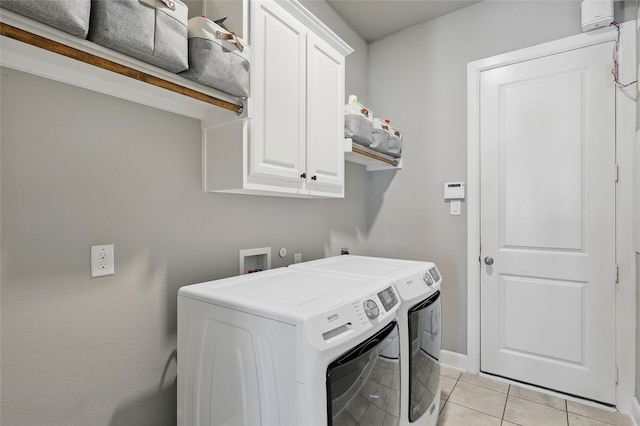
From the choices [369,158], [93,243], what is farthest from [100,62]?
[369,158]

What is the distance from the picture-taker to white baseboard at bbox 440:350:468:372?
8.34ft

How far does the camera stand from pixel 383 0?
98.0 inches

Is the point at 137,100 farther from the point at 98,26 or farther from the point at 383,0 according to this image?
the point at 383,0

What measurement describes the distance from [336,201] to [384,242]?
65 cm

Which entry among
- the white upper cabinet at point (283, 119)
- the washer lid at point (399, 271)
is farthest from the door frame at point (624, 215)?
the white upper cabinet at point (283, 119)

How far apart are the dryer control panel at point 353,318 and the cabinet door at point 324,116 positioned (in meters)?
0.78

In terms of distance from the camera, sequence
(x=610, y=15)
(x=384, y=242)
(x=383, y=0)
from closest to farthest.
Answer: (x=610, y=15) → (x=383, y=0) → (x=384, y=242)

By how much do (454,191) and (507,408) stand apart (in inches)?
59.3

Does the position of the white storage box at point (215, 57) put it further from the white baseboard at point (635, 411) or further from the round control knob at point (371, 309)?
the white baseboard at point (635, 411)

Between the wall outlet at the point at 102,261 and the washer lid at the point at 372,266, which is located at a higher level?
the wall outlet at the point at 102,261

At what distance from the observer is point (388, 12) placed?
264cm

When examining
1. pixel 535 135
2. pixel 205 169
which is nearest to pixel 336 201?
pixel 205 169

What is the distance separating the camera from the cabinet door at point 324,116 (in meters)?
1.78

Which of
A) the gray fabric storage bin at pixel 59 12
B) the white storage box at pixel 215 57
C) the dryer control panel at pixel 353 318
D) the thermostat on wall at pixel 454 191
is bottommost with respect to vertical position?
the dryer control panel at pixel 353 318
